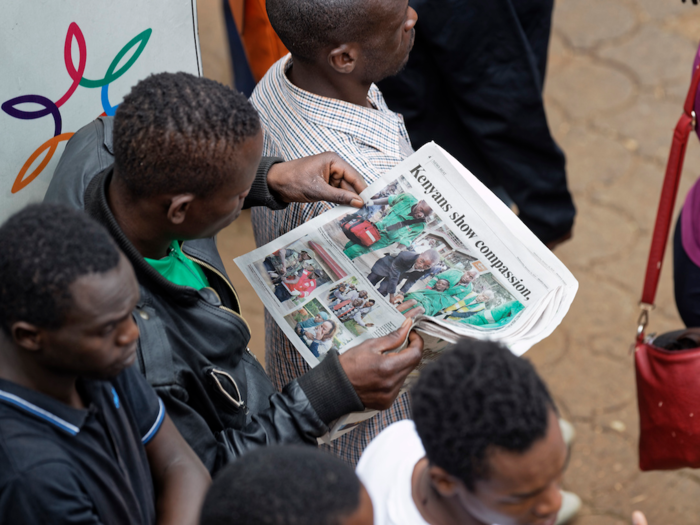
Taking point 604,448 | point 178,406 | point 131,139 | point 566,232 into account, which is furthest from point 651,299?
point 131,139

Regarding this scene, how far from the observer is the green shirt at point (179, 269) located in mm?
1307

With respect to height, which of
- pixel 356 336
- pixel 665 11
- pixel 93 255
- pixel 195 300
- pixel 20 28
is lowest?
pixel 665 11

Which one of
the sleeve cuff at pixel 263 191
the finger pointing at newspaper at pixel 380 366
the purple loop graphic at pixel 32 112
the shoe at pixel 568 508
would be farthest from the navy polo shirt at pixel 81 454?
the shoe at pixel 568 508

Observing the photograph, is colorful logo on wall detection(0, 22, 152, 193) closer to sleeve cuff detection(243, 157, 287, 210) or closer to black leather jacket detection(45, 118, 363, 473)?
black leather jacket detection(45, 118, 363, 473)

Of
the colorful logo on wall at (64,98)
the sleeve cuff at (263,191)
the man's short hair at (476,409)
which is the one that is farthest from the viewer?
the sleeve cuff at (263,191)

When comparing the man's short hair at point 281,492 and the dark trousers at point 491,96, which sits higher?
the man's short hair at point 281,492

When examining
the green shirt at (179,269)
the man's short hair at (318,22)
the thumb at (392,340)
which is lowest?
the thumb at (392,340)

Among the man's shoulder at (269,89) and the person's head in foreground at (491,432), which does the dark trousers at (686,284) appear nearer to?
the person's head in foreground at (491,432)

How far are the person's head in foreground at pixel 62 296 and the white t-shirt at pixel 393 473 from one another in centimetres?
46

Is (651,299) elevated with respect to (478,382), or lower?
lower

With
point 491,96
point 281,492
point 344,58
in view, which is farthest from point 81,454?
point 491,96

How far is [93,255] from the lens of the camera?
0.88 m

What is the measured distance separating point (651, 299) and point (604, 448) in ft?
2.60

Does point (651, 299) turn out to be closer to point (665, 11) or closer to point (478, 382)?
point (478, 382)
